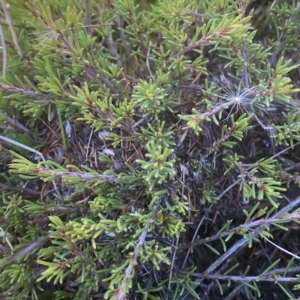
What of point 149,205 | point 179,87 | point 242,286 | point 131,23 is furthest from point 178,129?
point 242,286

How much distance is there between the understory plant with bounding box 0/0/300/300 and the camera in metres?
1.10

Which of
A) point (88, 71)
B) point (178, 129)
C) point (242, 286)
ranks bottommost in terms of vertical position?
point (242, 286)

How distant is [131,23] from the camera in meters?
1.32

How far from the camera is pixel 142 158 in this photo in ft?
3.90

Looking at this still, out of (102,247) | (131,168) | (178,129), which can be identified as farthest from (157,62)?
(102,247)

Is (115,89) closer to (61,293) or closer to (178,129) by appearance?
(178,129)

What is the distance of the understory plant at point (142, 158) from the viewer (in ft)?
3.60

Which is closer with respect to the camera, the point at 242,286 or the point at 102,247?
the point at 102,247

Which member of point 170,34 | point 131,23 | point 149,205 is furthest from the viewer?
point 131,23

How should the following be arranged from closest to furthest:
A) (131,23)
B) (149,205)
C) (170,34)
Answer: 1. (149,205)
2. (170,34)
3. (131,23)

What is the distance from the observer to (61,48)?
1.18 meters

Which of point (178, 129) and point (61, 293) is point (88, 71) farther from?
point (61, 293)

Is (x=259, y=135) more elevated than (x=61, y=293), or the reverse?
(x=259, y=135)

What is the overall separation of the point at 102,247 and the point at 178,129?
0.36m
